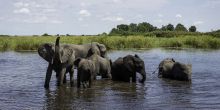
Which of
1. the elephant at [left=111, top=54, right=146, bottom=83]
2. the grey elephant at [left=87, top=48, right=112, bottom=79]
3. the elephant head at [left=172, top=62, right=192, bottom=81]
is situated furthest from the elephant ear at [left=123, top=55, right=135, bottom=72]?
the elephant head at [left=172, top=62, right=192, bottom=81]

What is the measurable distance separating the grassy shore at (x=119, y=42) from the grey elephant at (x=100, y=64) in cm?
2542

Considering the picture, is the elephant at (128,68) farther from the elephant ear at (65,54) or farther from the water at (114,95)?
the elephant ear at (65,54)

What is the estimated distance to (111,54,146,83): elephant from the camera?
19531 mm

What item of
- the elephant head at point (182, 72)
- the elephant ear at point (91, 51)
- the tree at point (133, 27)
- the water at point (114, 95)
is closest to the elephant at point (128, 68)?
the water at point (114, 95)

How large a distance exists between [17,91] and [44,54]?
1.76m

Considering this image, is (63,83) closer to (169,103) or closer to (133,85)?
(133,85)

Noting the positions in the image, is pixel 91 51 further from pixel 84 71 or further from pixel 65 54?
pixel 84 71

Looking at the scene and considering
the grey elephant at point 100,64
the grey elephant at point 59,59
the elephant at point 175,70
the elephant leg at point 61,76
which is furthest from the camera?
the elephant at point 175,70

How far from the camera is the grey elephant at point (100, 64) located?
→ 19.9m

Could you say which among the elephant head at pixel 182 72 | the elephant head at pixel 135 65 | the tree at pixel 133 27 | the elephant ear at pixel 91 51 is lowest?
the elephant head at pixel 182 72

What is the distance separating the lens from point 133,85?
19000mm

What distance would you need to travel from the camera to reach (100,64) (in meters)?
20.3

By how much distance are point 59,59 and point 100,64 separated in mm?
3024

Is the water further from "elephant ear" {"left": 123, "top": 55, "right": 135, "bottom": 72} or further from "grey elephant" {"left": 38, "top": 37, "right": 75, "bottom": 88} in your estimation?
"elephant ear" {"left": 123, "top": 55, "right": 135, "bottom": 72}
